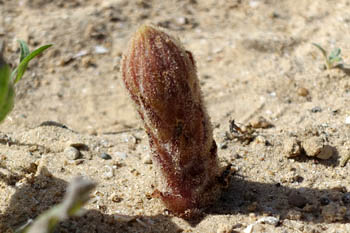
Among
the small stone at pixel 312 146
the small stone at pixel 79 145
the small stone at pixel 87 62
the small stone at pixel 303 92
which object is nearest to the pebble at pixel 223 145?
the small stone at pixel 312 146

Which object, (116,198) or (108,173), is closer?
(116,198)

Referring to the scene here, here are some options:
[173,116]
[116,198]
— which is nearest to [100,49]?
[116,198]

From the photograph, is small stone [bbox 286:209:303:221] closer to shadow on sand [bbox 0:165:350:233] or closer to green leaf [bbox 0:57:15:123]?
shadow on sand [bbox 0:165:350:233]

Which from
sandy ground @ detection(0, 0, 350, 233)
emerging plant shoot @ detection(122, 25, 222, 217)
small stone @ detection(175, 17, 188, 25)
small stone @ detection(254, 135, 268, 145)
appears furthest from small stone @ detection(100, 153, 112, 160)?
small stone @ detection(175, 17, 188, 25)

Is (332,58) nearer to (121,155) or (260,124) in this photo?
(260,124)

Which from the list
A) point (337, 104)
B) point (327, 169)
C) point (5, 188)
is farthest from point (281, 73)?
point (5, 188)

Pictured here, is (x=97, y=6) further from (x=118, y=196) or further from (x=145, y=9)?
(x=118, y=196)
